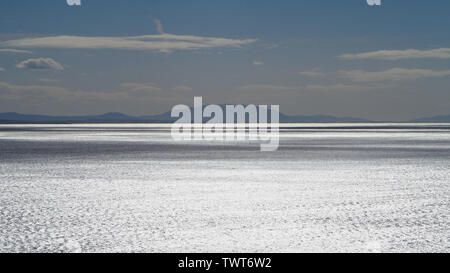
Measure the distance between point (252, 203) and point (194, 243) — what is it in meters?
4.16

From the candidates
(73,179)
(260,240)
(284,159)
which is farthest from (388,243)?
(284,159)

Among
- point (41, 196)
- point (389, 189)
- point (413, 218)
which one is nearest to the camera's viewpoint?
point (413, 218)

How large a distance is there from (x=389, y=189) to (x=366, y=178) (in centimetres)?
Answer: 271

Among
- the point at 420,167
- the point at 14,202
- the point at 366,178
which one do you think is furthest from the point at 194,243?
the point at 420,167

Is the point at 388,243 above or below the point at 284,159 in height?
below

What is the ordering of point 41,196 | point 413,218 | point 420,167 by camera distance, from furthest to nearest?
point 420,167, point 41,196, point 413,218

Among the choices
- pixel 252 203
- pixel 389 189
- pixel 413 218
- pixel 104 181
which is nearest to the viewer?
pixel 413 218

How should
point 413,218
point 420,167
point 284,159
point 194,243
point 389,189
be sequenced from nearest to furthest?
point 194,243 → point 413,218 → point 389,189 → point 420,167 → point 284,159

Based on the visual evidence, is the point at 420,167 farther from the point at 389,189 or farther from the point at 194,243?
the point at 194,243

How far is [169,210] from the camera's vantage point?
38.7 feet

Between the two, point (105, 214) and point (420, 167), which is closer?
point (105, 214)

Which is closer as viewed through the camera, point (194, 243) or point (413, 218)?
point (194, 243)

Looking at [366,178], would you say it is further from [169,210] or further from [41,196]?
[41,196]

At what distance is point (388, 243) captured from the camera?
8672 mm
